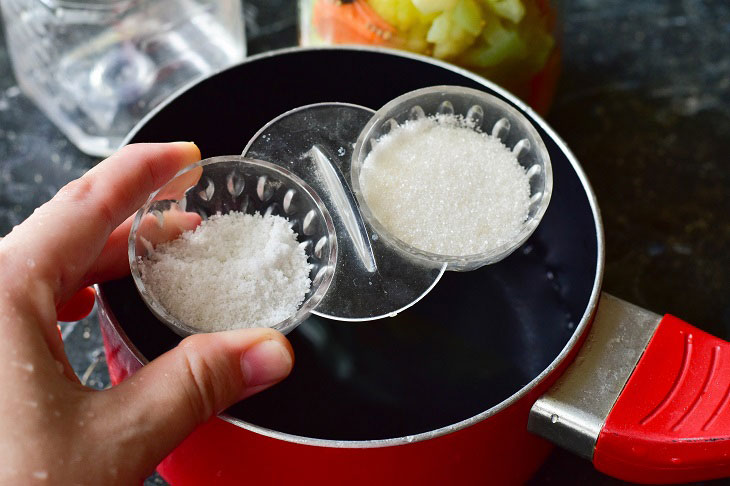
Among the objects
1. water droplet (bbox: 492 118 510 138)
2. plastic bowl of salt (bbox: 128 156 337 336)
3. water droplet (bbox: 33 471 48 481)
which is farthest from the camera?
water droplet (bbox: 492 118 510 138)

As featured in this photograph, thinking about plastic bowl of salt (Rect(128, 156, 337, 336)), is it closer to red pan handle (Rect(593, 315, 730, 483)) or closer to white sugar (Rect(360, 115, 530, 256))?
white sugar (Rect(360, 115, 530, 256))

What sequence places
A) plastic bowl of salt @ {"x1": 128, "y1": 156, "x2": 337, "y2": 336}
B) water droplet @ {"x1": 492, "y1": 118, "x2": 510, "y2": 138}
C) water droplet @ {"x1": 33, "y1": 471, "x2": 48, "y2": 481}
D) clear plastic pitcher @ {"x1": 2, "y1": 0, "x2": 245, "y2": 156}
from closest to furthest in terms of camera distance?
1. water droplet @ {"x1": 33, "y1": 471, "x2": 48, "y2": 481}
2. plastic bowl of salt @ {"x1": 128, "y1": 156, "x2": 337, "y2": 336}
3. water droplet @ {"x1": 492, "y1": 118, "x2": 510, "y2": 138}
4. clear plastic pitcher @ {"x1": 2, "y1": 0, "x2": 245, "y2": 156}

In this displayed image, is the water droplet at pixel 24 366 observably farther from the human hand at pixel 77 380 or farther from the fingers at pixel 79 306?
the fingers at pixel 79 306

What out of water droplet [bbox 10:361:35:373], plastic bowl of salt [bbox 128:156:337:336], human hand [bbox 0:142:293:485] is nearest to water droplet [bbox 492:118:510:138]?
plastic bowl of salt [bbox 128:156:337:336]

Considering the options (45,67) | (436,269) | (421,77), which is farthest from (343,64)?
(45,67)

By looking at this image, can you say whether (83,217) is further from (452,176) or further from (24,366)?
(452,176)

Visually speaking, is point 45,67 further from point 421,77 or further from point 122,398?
point 122,398

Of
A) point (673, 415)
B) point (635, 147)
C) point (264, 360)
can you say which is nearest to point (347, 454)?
point (264, 360)
